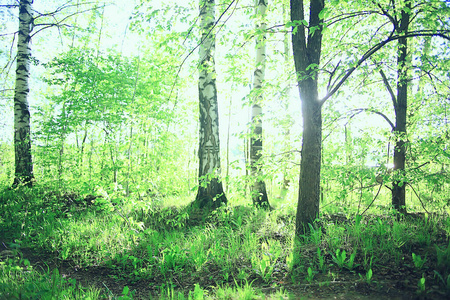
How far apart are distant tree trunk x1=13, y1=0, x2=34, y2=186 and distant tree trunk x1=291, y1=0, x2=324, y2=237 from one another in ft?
27.3

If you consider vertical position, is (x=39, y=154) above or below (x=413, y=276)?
above

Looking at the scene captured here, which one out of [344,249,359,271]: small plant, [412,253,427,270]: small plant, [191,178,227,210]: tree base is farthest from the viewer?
[191,178,227,210]: tree base

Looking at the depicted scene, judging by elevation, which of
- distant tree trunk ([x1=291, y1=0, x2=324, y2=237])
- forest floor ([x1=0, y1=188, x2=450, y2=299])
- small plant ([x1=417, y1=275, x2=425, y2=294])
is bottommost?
forest floor ([x1=0, y1=188, x2=450, y2=299])

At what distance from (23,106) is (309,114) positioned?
9.28 m

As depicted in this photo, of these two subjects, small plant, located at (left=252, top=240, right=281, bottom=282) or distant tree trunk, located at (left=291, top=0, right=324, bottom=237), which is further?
distant tree trunk, located at (left=291, top=0, right=324, bottom=237)

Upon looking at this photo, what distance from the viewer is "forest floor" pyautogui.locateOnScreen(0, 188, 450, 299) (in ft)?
7.14

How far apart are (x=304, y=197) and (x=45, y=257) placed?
4.43m

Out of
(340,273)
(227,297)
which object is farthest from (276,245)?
Result: (227,297)

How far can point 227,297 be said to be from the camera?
215 centimetres

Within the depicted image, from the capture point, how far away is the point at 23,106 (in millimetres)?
7773

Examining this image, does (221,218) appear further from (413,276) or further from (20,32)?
(20,32)

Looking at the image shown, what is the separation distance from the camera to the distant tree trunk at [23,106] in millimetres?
7457

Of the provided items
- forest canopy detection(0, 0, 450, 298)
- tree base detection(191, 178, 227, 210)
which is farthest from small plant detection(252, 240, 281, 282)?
tree base detection(191, 178, 227, 210)

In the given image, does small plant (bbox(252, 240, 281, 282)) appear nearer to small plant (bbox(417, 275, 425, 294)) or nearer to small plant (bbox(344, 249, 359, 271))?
small plant (bbox(344, 249, 359, 271))
